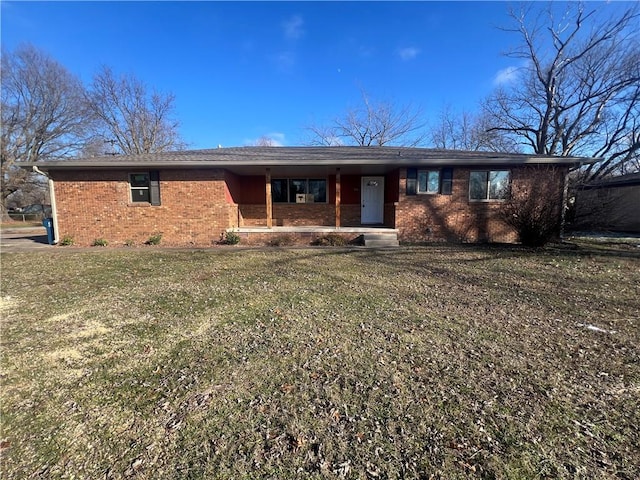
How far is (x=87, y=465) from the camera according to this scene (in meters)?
1.86

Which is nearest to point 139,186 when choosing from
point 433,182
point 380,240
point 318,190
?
point 318,190

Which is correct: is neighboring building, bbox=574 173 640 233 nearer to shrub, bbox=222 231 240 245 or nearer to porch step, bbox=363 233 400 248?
porch step, bbox=363 233 400 248

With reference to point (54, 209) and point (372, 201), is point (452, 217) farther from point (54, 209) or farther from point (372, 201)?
point (54, 209)

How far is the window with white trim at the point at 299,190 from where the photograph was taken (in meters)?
13.6

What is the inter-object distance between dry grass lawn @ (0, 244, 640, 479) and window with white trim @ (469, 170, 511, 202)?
20.0ft

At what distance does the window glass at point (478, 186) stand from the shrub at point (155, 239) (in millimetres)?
11274

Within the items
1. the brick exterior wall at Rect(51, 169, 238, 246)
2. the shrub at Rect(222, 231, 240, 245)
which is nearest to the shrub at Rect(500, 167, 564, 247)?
the shrub at Rect(222, 231, 240, 245)

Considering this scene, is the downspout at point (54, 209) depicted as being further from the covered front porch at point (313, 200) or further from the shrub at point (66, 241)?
the covered front porch at point (313, 200)

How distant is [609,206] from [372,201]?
8415 mm

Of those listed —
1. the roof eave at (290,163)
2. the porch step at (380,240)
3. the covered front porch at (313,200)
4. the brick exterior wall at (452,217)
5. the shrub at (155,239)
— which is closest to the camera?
the roof eave at (290,163)

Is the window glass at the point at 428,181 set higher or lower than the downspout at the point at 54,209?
higher

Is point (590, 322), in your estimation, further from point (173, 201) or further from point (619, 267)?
point (173, 201)

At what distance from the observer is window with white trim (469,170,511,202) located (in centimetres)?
1111

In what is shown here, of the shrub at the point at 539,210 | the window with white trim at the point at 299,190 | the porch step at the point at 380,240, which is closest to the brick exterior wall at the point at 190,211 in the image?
the porch step at the point at 380,240
